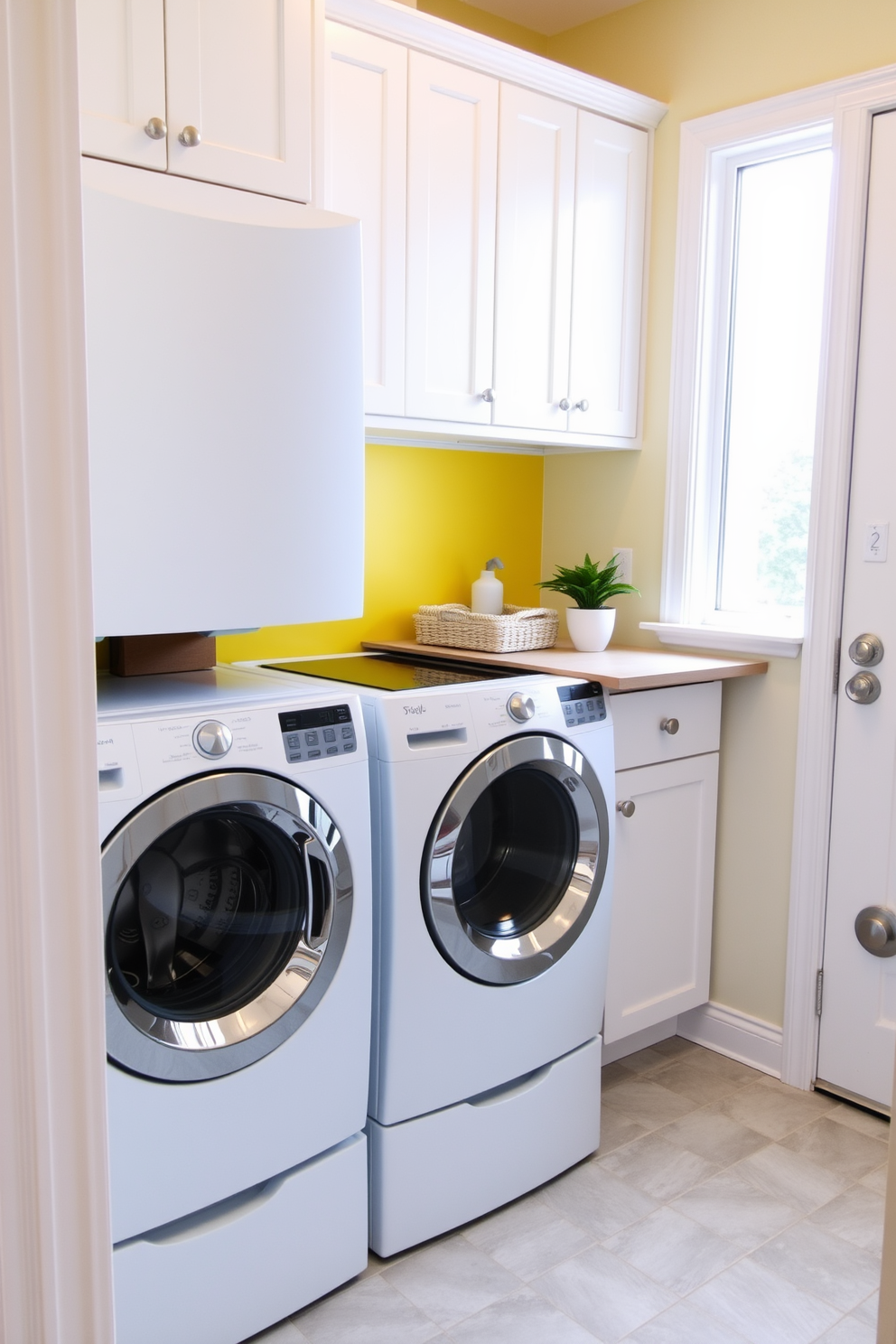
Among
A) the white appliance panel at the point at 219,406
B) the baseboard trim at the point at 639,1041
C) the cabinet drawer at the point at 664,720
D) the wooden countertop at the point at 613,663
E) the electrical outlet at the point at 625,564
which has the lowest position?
the baseboard trim at the point at 639,1041

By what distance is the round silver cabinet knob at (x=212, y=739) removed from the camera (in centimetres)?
160

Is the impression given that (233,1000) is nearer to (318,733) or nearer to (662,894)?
(318,733)

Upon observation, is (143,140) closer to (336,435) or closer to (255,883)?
(336,435)

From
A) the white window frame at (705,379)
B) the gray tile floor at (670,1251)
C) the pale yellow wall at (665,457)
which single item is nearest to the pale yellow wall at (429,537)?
the pale yellow wall at (665,457)

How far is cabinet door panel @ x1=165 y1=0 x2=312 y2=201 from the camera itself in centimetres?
177

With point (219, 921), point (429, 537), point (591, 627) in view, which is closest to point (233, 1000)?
point (219, 921)

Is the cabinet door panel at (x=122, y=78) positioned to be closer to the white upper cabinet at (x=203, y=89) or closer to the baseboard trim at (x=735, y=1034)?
the white upper cabinet at (x=203, y=89)

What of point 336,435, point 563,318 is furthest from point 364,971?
point 563,318

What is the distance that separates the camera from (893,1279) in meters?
0.52

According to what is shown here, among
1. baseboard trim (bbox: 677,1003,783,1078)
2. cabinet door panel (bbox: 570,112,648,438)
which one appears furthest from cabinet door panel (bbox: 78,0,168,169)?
baseboard trim (bbox: 677,1003,783,1078)

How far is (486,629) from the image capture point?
256 centimetres

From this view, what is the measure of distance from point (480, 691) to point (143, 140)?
3.57ft

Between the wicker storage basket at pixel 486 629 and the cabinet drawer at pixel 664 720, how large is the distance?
0.35 metres

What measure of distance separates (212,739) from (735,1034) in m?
1.74
